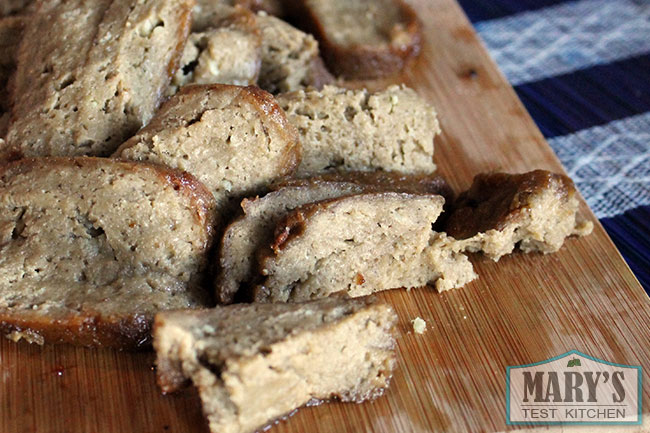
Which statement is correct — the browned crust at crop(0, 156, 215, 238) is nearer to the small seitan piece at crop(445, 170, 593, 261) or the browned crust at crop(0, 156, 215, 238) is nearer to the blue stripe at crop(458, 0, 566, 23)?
→ the small seitan piece at crop(445, 170, 593, 261)

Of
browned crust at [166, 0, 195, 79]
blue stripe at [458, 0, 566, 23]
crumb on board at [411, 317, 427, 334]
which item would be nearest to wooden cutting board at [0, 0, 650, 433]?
crumb on board at [411, 317, 427, 334]

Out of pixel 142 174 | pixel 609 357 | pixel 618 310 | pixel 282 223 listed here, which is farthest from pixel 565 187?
pixel 142 174

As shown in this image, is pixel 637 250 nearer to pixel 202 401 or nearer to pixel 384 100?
pixel 384 100

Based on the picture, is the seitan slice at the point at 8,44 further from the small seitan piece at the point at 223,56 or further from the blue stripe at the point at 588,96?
the blue stripe at the point at 588,96

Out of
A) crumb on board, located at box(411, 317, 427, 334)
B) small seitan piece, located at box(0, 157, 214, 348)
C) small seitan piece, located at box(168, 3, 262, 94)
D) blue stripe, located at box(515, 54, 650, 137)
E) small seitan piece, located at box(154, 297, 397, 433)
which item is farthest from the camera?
blue stripe, located at box(515, 54, 650, 137)

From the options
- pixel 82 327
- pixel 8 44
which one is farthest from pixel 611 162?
pixel 8 44

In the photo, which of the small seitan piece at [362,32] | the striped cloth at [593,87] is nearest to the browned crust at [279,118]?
the small seitan piece at [362,32]
